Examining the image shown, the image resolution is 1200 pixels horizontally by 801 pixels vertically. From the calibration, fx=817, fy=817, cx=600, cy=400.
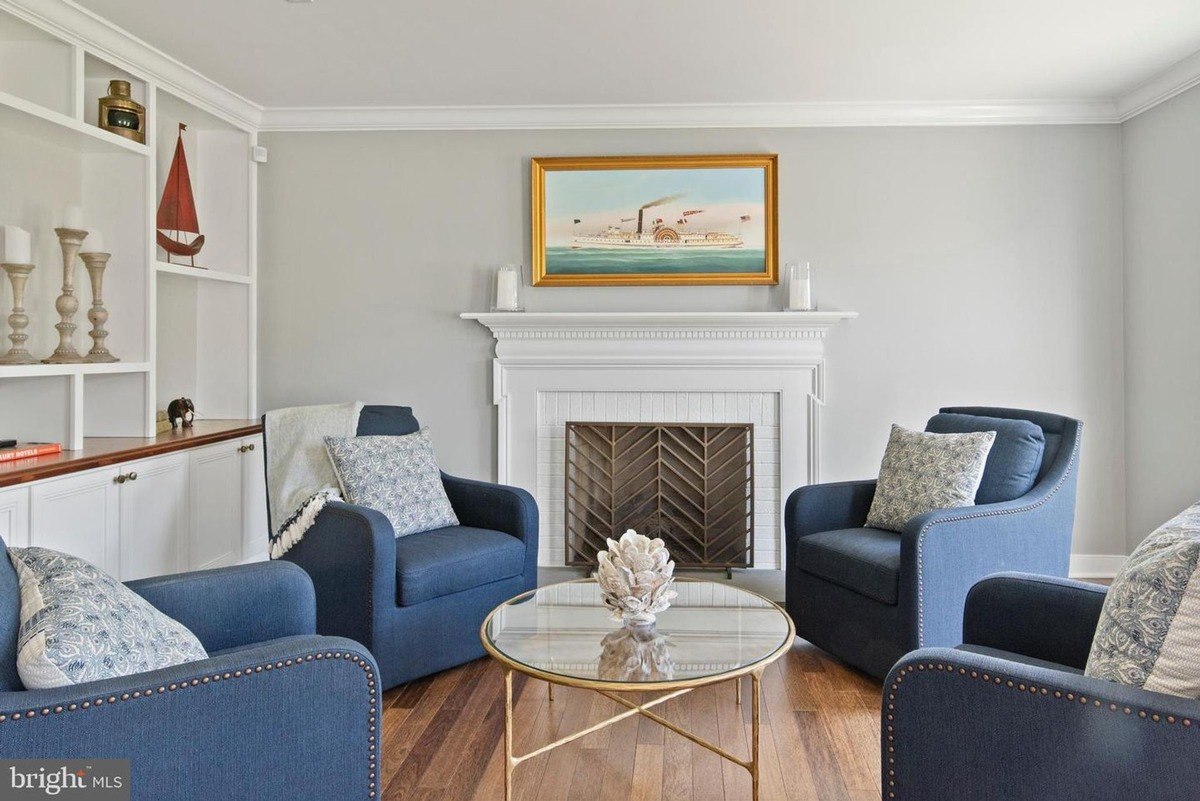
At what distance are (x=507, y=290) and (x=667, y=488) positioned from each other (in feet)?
4.20

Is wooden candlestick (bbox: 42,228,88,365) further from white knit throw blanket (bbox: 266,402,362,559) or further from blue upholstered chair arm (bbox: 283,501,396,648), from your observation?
blue upholstered chair arm (bbox: 283,501,396,648)

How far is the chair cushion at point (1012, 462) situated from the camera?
2967mm

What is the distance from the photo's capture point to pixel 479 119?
4164 millimetres

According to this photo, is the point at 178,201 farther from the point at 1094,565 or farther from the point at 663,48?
the point at 1094,565

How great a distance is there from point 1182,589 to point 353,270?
380 cm

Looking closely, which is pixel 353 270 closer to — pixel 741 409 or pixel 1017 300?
pixel 741 409

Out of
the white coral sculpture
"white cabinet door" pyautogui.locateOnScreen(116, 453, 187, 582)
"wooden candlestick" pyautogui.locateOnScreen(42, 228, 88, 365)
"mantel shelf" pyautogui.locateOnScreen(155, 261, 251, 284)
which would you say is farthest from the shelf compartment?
the white coral sculpture

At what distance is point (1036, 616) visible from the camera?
195 centimetres

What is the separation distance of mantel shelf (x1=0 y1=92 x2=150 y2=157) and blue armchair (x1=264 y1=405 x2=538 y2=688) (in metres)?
1.68

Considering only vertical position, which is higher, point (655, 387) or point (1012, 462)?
point (655, 387)

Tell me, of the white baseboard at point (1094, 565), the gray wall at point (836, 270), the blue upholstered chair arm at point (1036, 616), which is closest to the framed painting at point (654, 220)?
the gray wall at point (836, 270)

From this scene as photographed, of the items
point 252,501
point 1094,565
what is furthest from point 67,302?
point 1094,565

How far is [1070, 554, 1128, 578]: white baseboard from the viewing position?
4105 millimetres

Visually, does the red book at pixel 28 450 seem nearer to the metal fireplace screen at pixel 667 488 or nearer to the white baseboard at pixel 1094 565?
the metal fireplace screen at pixel 667 488
